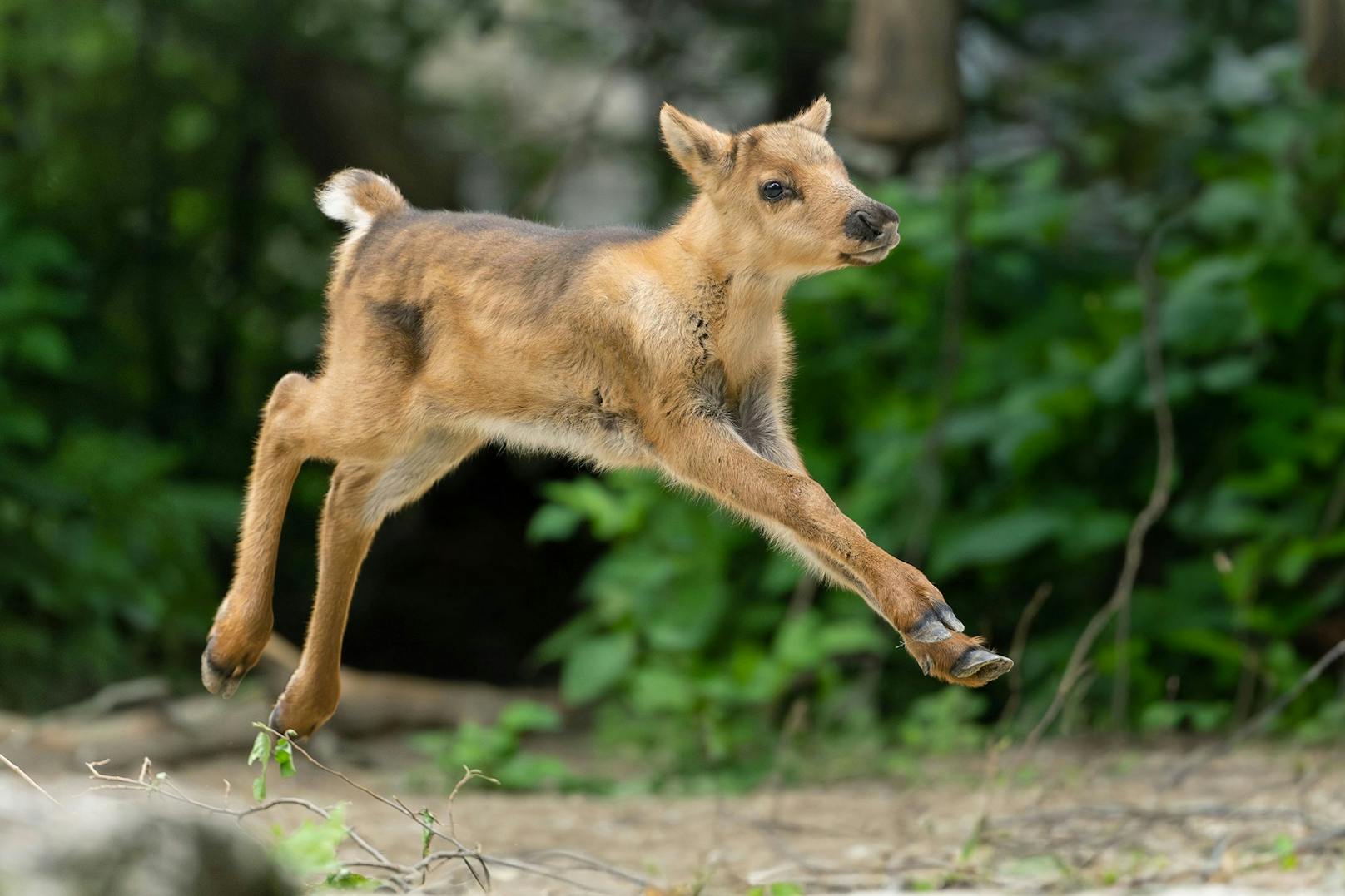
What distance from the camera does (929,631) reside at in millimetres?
3789

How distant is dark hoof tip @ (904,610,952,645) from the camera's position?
378cm

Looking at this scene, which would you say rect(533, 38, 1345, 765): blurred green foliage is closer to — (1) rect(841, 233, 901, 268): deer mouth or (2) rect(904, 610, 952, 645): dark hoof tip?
(1) rect(841, 233, 901, 268): deer mouth

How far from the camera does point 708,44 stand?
11.3 m

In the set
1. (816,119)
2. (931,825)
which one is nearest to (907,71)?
(816,119)

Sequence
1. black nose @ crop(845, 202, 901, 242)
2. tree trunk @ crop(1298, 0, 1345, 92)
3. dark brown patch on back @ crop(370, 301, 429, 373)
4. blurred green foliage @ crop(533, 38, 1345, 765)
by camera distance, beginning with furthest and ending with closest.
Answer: tree trunk @ crop(1298, 0, 1345, 92) → blurred green foliage @ crop(533, 38, 1345, 765) → dark brown patch on back @ crop(370, 301, 429, 373) → black nose @ crop(845, 202, 901, 242)

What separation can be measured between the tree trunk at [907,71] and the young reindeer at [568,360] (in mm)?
4181

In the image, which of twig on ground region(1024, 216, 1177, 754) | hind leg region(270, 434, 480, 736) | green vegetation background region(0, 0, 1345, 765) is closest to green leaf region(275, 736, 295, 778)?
hind leg region(270, 434, 480, 736)

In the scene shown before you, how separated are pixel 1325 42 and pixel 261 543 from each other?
652cm

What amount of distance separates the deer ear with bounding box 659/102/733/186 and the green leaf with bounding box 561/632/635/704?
4.52m

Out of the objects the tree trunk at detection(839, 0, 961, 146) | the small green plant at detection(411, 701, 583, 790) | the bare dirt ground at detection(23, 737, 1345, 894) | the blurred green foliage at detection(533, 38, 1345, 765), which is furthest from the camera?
the tree trunk at detection(839, 0, 961, 146)

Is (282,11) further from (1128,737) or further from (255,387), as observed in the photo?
(1128,737)

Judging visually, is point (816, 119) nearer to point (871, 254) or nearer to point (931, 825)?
point (871, 254)

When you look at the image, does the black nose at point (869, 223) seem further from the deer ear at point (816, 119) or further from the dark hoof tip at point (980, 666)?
the dark hoof tip at point (980, 666)

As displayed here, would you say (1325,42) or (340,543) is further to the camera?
(1325,42)
